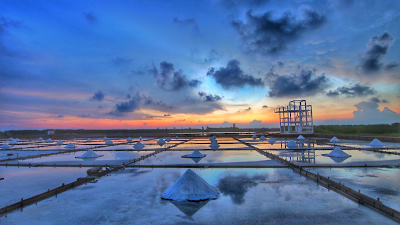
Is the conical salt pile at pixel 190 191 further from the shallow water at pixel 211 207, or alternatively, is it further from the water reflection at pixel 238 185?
the water reflection at pixel 238 185

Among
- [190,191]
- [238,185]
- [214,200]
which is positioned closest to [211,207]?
[214,200]

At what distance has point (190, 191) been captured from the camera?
376 inches

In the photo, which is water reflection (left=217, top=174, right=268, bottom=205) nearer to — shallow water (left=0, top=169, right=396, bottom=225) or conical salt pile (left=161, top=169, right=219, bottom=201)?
shallow water (left=0, top=169, right=396, bottom=225)

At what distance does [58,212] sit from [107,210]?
5.70ft

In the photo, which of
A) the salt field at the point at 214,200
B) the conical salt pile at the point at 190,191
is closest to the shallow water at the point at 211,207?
the salt field at the point at 214,200

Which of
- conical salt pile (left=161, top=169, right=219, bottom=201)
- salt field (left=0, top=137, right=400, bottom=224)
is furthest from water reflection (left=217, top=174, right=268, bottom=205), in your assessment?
conical salt pile (left=161, top=169, right=219, bottom=201)

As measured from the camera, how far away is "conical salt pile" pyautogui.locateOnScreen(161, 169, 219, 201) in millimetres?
9391

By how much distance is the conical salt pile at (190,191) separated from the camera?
30.8ft

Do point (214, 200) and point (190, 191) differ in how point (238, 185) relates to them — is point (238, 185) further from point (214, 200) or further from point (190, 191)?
point (190, 191)

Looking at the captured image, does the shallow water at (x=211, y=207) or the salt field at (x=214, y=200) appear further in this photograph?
the salt field at (x=214, y=200)

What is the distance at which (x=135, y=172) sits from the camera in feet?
50.5

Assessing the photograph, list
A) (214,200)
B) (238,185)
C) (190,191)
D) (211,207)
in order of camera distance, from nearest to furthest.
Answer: (211,207)
(214,200)
(190,191)
(238,185)

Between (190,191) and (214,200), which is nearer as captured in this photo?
(214,200)

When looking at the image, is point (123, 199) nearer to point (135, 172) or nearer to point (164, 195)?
point (164, 195)
